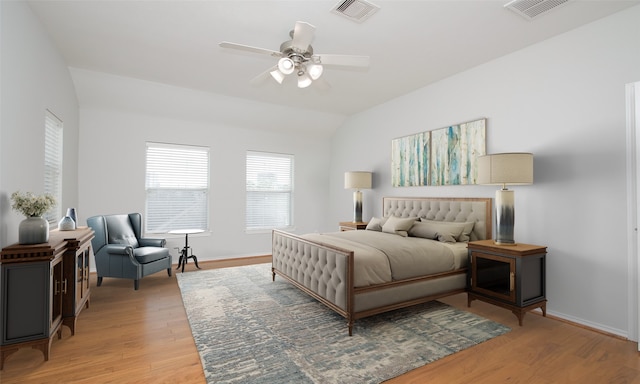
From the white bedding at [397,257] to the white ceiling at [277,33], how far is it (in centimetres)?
228

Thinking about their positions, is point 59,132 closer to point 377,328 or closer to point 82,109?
point 82,109

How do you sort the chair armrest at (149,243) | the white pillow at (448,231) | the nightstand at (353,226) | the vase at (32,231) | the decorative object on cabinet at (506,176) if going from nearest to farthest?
the vase at (32,231)
the decorative object on cabinet at (506,176)
the white pillow at (448,231)
the chair armrest at (149,243)
the nightstand at (353,226)

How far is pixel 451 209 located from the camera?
171 inches

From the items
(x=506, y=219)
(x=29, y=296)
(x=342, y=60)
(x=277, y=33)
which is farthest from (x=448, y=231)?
(x=29, y=296)

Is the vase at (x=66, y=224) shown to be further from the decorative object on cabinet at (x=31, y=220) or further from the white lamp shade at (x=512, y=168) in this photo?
the white lamp shade at (x=512, y=168)

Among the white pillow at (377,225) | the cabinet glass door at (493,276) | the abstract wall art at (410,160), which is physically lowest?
the cabinet glass door at (493,276)

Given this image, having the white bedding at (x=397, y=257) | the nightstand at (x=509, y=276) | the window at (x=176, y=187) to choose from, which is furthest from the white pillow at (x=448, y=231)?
the window at (x=176, y=187)

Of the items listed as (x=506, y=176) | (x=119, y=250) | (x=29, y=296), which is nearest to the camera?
(x=29, y=296)

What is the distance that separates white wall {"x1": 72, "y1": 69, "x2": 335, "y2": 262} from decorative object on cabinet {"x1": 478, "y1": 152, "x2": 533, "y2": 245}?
416 cm

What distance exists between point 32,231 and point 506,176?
426 centimetres

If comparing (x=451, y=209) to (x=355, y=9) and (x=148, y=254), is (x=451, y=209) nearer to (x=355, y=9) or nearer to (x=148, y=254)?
(x=355, y=9)

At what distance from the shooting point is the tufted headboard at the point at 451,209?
3.94 m

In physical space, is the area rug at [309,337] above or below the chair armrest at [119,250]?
below

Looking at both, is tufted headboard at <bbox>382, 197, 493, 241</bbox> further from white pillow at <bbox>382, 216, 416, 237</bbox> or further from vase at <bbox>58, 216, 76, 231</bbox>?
vase at <bbox>58, 216, 76, 231</bbox>
